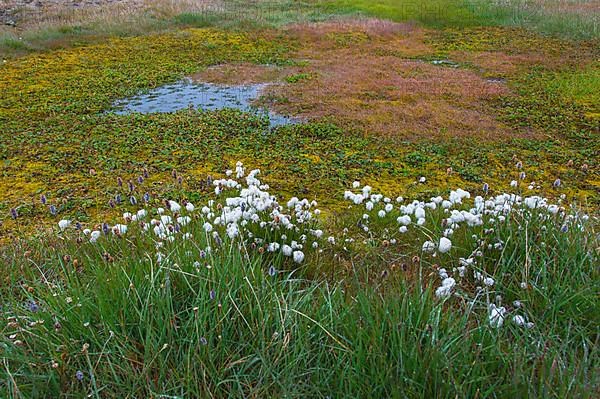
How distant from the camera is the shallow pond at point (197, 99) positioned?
8711 mm

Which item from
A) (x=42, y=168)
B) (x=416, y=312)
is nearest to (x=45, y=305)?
(x=416, y=312)

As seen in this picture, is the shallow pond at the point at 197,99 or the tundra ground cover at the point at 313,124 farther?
the shallow pond at the point at 197,99

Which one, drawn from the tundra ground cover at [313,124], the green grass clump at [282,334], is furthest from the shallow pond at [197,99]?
the green grass clump at [282,334]

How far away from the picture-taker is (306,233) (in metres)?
4.17

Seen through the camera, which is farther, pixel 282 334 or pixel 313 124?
pixel 313 124

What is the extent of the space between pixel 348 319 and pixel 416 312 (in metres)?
0.37

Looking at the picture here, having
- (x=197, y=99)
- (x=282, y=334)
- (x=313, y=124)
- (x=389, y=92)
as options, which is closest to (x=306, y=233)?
(x=282, y=334)

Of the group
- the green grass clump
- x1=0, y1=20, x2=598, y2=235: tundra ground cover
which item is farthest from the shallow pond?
the green grass clump

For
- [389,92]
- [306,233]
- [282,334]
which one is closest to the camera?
[282,334]

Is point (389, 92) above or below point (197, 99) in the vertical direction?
below

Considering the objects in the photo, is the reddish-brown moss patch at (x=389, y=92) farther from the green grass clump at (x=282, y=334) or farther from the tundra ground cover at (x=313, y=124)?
the green grass clump at (x=282, y=334)

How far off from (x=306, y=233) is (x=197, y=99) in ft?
19.8

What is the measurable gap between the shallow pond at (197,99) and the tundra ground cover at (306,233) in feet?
1.18

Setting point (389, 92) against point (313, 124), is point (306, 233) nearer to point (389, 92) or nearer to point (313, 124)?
point (313, 124)
